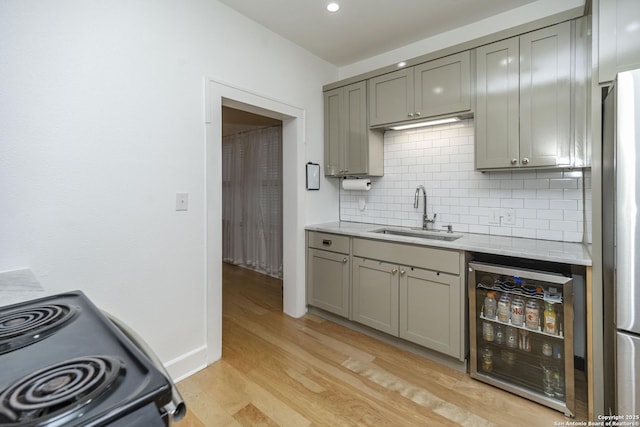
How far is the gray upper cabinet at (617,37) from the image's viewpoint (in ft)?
5.09

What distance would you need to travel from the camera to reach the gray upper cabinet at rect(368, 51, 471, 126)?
2.42 meters

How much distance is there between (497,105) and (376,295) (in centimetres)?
177

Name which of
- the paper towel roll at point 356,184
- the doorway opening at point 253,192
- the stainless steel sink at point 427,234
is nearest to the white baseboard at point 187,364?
the stainless steel sink at point 427,234

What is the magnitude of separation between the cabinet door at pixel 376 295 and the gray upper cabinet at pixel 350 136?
0.99 metres

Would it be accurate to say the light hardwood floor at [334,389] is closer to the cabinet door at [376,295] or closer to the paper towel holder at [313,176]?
the cabinet door at [376,295]

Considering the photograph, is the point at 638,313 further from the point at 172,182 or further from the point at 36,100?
the point at 36,100

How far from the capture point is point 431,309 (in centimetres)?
231

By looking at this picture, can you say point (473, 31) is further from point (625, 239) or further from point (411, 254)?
point (625, 239)

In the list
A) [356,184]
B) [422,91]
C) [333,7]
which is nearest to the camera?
[333,7]

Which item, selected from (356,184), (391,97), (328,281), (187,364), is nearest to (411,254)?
(328,281)

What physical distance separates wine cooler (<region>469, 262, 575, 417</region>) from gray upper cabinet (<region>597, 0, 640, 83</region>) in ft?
3.83

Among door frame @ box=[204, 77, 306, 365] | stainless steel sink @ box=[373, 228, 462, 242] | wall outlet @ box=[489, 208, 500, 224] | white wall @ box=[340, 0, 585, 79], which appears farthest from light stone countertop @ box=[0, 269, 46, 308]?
white wall @ box=[340, 0, 585, 79]

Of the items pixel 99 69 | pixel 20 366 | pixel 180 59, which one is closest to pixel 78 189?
pixel 99 69

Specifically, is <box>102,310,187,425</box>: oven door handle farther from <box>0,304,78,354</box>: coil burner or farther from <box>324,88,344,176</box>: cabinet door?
<box>324,88,344,176</box>: cabinet door
